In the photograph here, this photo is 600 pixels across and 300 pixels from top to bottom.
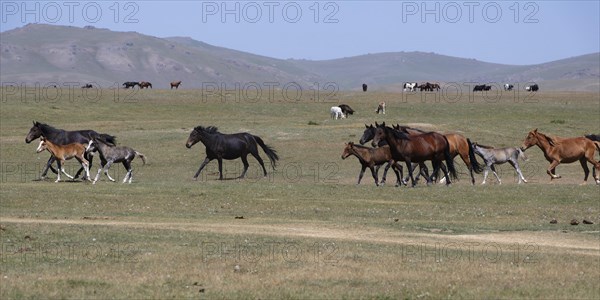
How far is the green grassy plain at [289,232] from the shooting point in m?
16.0

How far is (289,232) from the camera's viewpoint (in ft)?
75.7

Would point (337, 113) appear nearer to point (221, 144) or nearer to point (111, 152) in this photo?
point (221, 144)

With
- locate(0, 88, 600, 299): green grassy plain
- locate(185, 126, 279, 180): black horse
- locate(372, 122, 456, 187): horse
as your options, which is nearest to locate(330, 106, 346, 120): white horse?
locate(0, 88, 600, 299): green grassy plain

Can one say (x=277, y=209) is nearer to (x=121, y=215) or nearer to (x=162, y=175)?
(x=121, y=215)

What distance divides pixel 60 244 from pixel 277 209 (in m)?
9.56

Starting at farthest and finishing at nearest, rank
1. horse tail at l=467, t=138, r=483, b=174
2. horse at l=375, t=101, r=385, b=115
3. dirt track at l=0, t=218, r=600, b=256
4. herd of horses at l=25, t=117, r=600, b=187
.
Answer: horse at l=375, t=101, r=385, b=115 < horse tail at l=467, t=138, r=483, b=174 < herd of horses at l=25, t=117, r=600, b=187 < dirt track at l=0, t=218, r=600, b=256

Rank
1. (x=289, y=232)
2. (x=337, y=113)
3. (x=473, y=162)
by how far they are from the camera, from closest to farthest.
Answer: (x=289, y=232) → (x=473, y=162) → (x=337, y=113)

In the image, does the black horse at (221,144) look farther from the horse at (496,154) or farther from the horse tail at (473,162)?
the horse at (496,154)

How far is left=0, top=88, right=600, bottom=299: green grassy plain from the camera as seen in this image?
52.4ft

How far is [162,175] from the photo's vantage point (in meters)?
42.1

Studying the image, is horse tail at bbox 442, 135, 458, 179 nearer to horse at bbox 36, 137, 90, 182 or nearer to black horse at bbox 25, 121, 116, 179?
horse at bbox 36, 137, 90, 182

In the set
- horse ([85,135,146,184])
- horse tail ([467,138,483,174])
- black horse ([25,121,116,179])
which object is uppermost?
black horse ([25,121,116,179])

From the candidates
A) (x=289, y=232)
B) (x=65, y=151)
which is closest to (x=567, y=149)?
(x=289, y=232)

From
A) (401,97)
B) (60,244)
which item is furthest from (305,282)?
(401,97)
